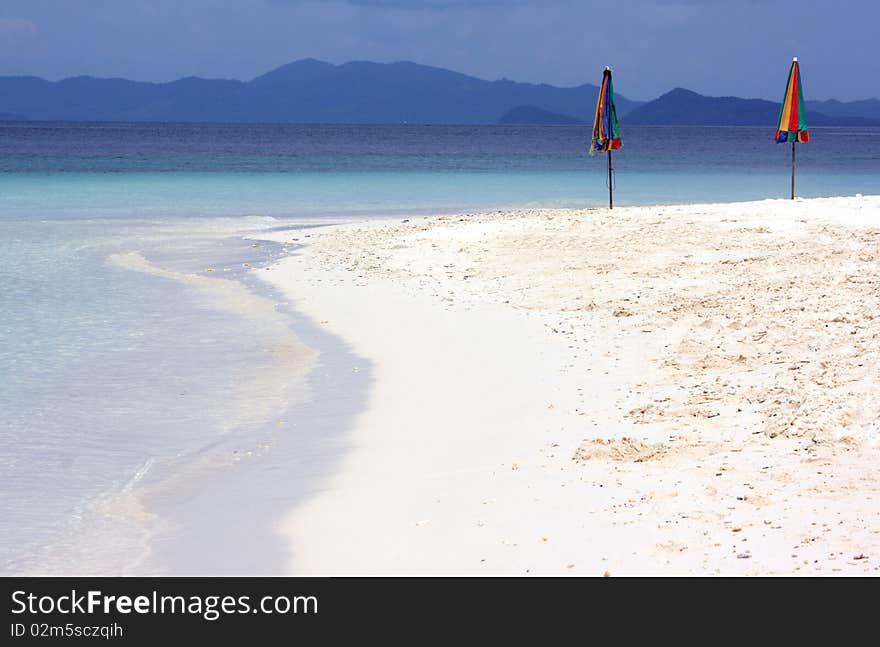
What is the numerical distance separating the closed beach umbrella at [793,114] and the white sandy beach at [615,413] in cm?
681

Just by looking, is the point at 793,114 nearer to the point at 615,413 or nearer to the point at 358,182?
the point at 615,413

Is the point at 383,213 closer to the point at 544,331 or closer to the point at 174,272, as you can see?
the point at 174,272

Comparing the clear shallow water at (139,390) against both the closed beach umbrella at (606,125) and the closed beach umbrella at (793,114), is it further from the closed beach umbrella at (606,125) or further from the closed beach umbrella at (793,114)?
the closed beach umbrella at (793,114)

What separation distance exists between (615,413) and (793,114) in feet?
58.5

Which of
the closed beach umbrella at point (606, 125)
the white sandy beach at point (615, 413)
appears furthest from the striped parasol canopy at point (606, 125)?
the white sandy beach at point (615, 413)

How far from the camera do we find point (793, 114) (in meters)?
24.2

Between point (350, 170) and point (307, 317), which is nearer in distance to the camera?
point (307, 317)

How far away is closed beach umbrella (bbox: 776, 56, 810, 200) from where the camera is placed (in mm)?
23812

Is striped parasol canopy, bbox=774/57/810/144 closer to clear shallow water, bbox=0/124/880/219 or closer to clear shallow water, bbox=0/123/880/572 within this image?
clear shallow water, bbox=0/124/880/219
